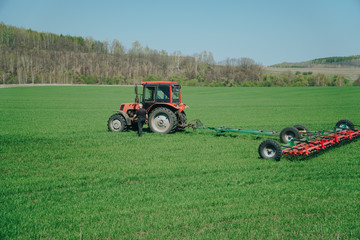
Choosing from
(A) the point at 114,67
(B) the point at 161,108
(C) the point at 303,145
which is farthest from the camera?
(A) the point at 114,67

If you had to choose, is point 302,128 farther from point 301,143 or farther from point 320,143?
point 301,143

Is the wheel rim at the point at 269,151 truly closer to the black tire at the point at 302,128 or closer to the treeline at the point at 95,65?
the black tire at the point at 302,128

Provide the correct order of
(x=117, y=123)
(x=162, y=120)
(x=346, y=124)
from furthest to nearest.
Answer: (x=117, y=123), (x=162, y=120), (x=346, y=124)

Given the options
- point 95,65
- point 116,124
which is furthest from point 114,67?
point 116,124

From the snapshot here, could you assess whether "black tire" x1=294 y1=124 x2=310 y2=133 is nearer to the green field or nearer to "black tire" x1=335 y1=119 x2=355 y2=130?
the green field

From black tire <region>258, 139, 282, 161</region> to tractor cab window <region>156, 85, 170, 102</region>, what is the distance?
Result: 526 centimetres

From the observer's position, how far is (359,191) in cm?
611

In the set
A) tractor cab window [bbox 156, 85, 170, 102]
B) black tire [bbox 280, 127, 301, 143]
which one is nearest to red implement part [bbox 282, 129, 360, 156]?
black tire [bbox 280, 127, 301, 143]

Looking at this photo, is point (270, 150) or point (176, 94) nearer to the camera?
point (270, 150)

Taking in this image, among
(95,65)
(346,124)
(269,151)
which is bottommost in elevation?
(269,151)

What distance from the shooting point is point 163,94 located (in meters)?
12.8

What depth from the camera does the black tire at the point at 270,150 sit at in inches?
330

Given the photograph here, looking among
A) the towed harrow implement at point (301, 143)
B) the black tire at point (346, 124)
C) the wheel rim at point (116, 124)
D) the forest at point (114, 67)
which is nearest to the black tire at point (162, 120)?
the wheel rim at point (116, 124)

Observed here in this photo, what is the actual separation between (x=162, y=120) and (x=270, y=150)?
529cm
